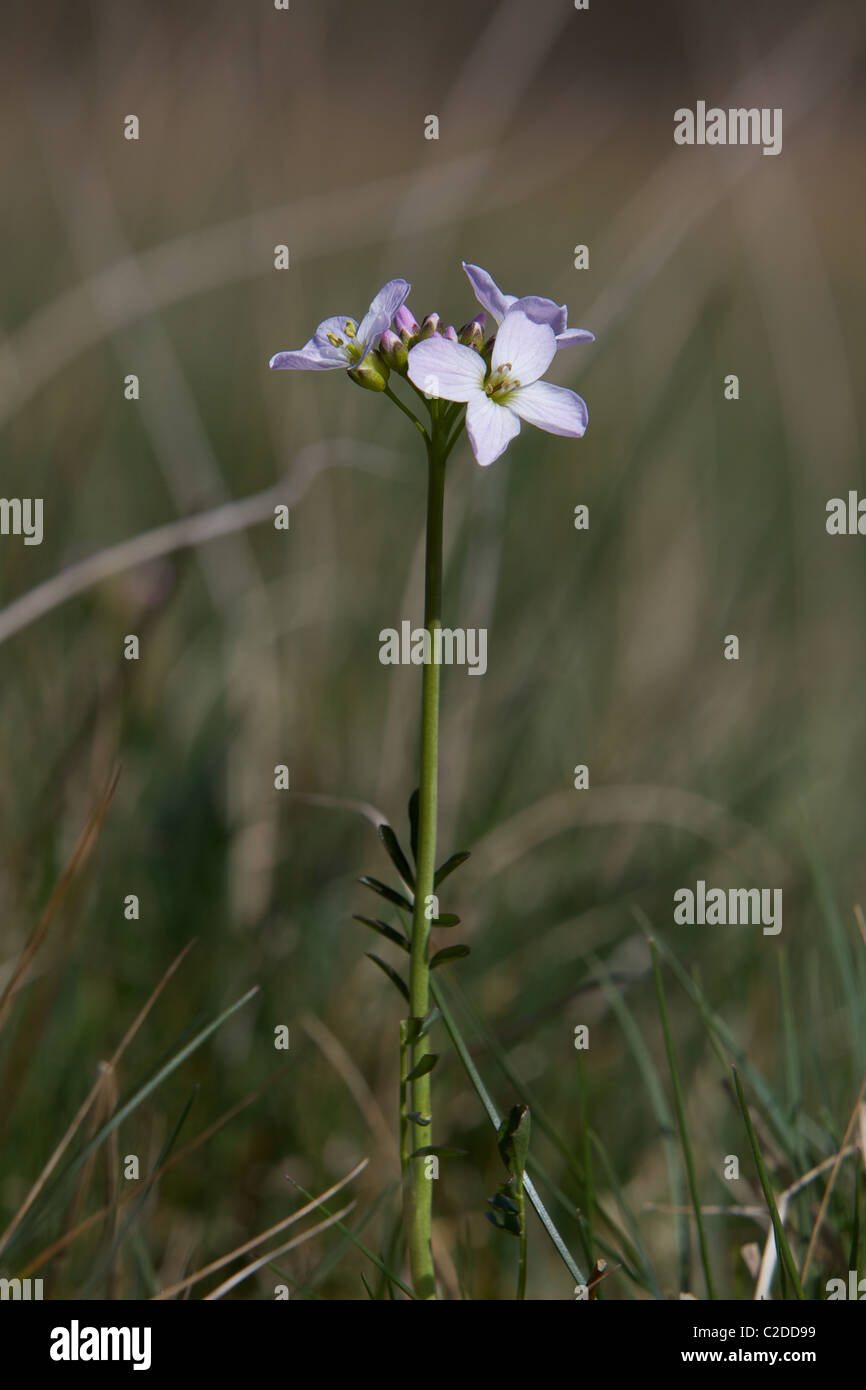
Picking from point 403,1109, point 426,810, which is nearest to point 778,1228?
point 403,1109

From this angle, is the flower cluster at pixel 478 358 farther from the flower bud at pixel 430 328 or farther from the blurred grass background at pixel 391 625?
the blurred grass background at pixel 391 625

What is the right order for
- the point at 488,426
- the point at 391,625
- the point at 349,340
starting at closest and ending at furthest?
the point at 488,426
the point at 349,340
the point at 391,625

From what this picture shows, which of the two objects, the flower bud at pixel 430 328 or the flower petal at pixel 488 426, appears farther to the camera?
the flower bud at pixel 430 328

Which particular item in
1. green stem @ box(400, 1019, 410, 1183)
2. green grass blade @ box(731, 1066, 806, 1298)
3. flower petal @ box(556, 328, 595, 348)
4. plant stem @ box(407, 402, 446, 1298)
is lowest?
green grass blade @ box(731, 1066, 806, 1298)

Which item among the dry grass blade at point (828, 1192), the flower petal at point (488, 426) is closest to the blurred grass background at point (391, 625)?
the dry grass blade at point (828, 1192)

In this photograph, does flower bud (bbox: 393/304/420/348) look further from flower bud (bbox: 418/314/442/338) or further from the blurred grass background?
the blurred grass background

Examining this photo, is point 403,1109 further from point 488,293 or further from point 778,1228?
point 488,293

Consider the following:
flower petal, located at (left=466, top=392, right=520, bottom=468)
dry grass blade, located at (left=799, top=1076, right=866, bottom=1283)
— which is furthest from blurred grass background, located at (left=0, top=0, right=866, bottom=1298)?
flower petal, located at (left=466, top=392, right=520, bottom=468)
